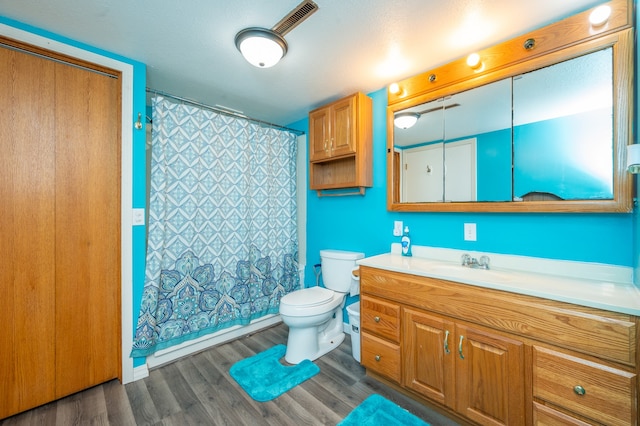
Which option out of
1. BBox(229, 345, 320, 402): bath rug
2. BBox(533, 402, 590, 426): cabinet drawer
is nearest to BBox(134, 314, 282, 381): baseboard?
BBox(229, 345, 320, 402): bath rug

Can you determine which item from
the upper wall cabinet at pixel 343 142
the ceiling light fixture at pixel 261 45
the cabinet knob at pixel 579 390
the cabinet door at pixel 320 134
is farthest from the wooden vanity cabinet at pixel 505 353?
the ceiling light fixture at pixel 261 45

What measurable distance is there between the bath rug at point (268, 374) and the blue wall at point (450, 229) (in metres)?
1.04

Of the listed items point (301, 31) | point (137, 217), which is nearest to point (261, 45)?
point (301, 31)

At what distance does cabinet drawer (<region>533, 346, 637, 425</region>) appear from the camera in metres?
0.98

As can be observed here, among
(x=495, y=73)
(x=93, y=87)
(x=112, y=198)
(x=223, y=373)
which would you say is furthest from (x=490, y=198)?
(x=93, y=87)

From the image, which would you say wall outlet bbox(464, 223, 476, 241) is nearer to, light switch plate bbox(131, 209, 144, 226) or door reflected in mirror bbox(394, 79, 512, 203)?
door reflected in mirror bbox(394, 79, 512, 203)

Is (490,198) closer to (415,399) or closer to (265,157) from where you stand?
(415,399)

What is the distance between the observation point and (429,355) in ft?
Result: 4.95

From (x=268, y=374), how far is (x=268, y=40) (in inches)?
86.9

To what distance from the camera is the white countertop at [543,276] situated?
107 centimetres

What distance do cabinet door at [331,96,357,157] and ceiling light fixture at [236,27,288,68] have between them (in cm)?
79

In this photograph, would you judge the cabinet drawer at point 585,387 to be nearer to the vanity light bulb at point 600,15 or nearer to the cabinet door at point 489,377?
the cabinet door at point 489,377

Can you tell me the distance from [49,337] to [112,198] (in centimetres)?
92

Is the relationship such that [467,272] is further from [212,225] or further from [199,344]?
[199,344]
